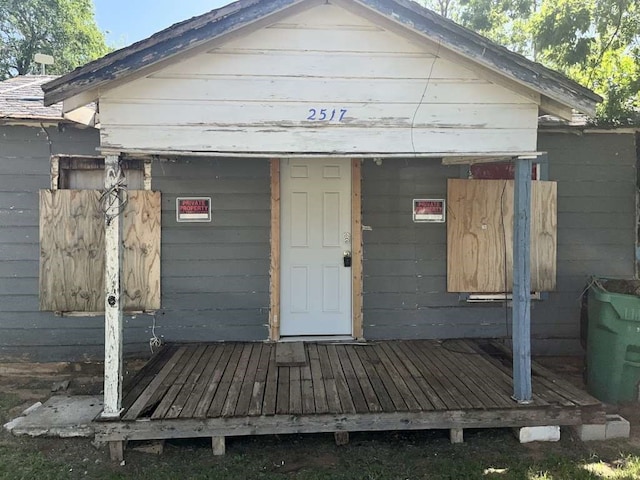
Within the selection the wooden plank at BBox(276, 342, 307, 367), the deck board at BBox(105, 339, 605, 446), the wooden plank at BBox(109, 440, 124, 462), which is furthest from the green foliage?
the wooden plank at BBox(109, 440, 124, 462)

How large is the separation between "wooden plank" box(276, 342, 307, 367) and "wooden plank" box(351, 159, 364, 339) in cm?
67

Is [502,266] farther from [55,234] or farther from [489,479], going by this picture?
[55,234]

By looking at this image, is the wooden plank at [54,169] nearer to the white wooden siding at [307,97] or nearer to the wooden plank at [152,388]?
the white wooden siding at [307,97]

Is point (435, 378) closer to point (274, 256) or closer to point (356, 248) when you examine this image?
point (356, 248)

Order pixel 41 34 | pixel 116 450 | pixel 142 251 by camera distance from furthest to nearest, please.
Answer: pixel 41 34
pixel 142 251
pixel 116 450

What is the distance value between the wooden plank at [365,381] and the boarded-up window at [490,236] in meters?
1.41

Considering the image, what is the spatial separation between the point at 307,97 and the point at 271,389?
2.34m

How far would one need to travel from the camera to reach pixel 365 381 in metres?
4.06

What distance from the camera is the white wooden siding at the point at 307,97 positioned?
3346 mm

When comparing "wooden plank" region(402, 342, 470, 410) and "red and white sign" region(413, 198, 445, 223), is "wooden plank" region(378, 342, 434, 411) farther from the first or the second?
"red and white sign" region(413, 198, 445, 223)

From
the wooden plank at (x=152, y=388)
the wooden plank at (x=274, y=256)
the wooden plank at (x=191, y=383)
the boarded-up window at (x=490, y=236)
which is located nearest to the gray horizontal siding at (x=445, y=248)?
the boarded-up window at (x=490, y=236)

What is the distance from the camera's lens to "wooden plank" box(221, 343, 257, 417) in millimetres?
3516

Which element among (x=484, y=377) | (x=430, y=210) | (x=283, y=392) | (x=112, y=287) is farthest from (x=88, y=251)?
(x=484, y=377)

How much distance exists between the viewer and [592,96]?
11.1 ft
